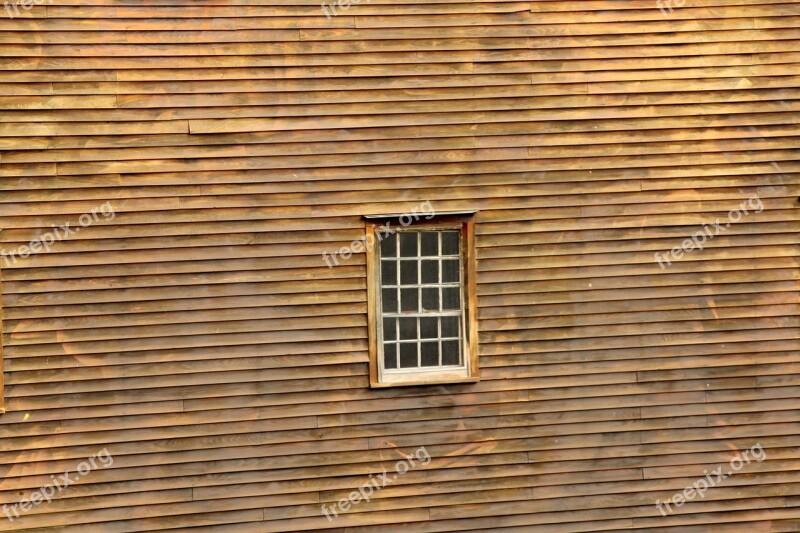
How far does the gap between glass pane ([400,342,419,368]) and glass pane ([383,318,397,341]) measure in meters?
0.12

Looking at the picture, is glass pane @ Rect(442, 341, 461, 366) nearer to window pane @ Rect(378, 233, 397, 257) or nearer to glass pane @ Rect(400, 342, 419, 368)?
glass pane @ Rect(400, 342, 419, 368)

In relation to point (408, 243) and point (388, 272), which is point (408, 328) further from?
point (408, 243)

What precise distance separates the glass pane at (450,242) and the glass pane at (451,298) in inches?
13.7

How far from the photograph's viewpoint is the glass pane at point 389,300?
8.81 meters

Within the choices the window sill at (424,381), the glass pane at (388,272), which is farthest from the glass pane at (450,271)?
the window sill at (424,381)

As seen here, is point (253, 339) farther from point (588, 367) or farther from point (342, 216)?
point (588, 367)

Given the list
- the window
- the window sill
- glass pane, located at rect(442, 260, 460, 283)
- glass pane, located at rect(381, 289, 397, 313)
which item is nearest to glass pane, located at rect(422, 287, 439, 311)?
the window

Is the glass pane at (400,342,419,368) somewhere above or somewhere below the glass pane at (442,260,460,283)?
below

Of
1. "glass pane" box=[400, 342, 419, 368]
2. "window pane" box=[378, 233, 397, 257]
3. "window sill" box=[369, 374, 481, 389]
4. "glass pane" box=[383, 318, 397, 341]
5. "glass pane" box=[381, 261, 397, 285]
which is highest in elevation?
"window pane" box=[378, 233, 397, 257]

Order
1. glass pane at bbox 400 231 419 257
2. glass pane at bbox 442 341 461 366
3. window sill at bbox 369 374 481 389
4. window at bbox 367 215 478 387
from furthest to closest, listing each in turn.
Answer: glass pane at bbox 442 341 461 366
glass pane at bbox 400 231 419 257
window at bbox 367 215 478 387
window sill at bbox 369 374 481 389

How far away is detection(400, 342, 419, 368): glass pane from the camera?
886 centimetres

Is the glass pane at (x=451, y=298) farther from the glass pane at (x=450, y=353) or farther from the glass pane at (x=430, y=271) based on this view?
the glass pane at (x=450, y=353)

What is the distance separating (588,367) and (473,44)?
10.4 feet

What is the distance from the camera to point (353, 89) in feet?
28.0
